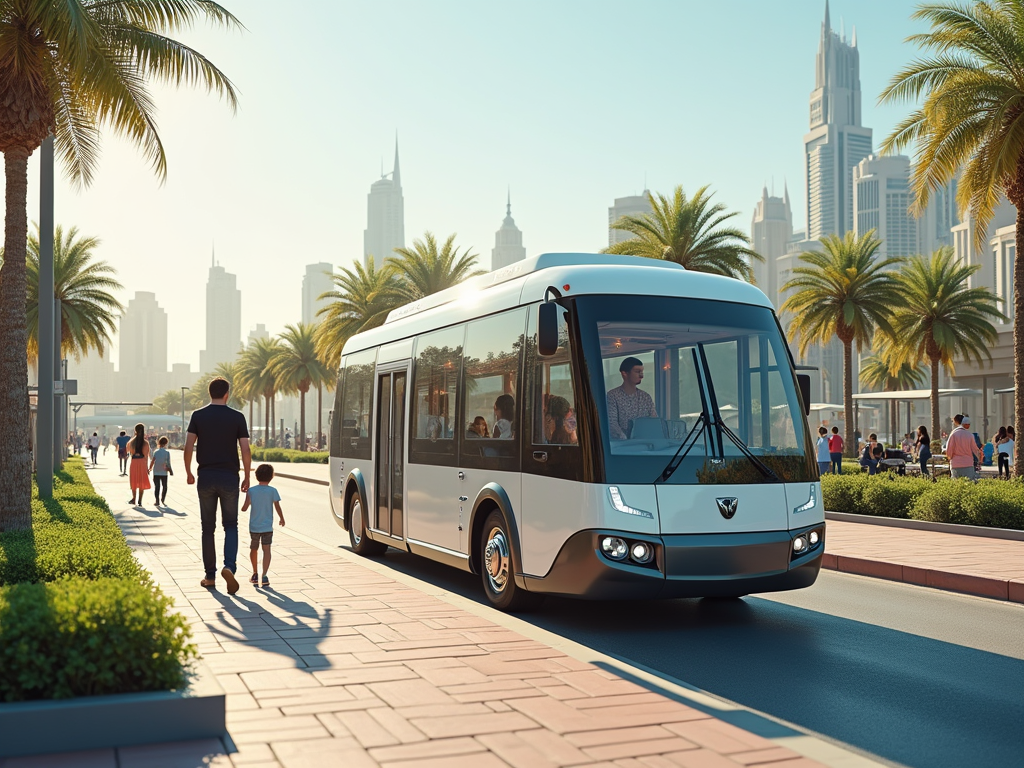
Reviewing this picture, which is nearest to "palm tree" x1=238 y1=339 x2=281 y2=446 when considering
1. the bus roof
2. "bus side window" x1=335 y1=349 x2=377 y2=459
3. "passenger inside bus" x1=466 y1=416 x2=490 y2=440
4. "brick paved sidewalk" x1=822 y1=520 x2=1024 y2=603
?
"bus side window" x1=335 y1=349 x2=377 y2=459

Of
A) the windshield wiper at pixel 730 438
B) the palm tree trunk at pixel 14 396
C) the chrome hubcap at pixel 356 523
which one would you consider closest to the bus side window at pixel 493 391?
the windshield wiper at pixel 730 438

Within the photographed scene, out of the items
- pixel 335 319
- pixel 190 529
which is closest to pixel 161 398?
pixel 335 319

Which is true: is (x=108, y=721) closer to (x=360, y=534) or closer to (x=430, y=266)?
(x=360, y=534)

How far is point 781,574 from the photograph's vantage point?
873 centimetres

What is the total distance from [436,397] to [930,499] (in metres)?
9.71

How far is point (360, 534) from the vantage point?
14.3 m

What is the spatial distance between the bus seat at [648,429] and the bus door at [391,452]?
14.9ft

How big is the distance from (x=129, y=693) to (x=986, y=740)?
4423 millimetres

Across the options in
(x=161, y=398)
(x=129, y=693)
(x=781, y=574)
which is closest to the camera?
(x=129, y=693)

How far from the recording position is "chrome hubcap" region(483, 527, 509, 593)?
382 inches

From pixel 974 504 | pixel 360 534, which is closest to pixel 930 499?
pixel 974 504

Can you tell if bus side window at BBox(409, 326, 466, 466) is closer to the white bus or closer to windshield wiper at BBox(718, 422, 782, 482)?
the white bus

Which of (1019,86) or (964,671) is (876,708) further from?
(1019,86)

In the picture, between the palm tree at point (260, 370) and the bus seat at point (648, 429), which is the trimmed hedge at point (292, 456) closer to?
the palm tree at point (260, 370)
